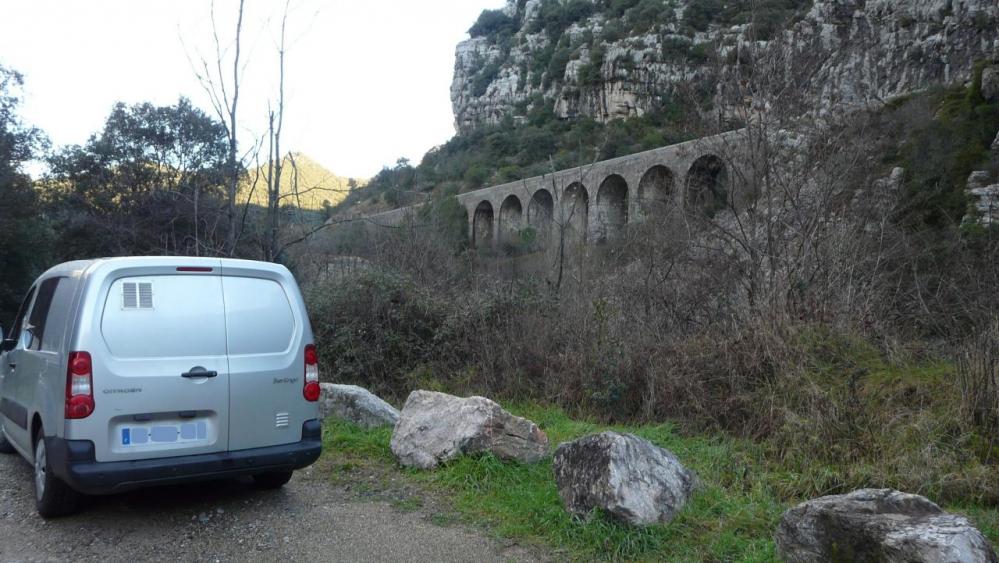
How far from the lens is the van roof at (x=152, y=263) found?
4.18m

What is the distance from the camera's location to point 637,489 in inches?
157

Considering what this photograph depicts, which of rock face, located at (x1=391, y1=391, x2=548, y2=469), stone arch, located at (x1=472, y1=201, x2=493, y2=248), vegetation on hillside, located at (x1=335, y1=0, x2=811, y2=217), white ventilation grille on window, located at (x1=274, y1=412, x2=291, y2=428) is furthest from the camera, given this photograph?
stone arch, located at (x1=472, y1=201, x2=493, y2=248)

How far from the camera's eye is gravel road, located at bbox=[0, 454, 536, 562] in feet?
12.7

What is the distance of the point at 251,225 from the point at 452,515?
29.7 feet

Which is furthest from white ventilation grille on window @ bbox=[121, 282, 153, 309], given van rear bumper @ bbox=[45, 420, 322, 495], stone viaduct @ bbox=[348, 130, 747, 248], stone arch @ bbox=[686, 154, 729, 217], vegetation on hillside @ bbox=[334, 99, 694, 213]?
vegetation on hillside @ bbox=[334, 99, 694, 213]

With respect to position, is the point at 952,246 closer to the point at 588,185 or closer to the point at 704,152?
the point at 704,152

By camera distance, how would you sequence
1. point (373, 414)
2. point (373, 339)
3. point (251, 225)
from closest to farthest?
point (373, 414)
point (373, 339)
point (251, 225)

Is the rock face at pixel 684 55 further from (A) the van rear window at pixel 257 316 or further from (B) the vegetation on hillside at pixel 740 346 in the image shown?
(A) the van rear window at pixel 257 316

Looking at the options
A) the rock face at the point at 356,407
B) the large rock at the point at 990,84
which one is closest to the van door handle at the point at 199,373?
the rock face at the point at 356,407

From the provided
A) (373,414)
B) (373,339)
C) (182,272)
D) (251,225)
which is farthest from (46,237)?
(182,272)

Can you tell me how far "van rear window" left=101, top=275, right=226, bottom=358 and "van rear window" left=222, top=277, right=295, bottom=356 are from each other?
7 cm

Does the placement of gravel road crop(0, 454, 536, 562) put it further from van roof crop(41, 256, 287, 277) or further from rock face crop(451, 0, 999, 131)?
rock face crop(451, 0, 999, 131)

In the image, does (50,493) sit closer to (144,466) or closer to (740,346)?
(144,466)

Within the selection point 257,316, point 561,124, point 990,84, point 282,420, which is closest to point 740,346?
point 282,420
